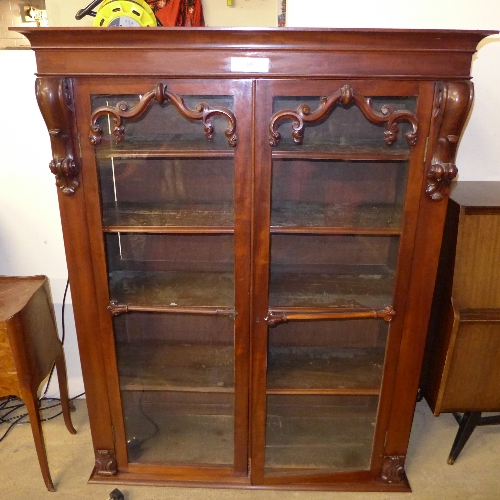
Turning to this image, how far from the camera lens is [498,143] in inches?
75.4

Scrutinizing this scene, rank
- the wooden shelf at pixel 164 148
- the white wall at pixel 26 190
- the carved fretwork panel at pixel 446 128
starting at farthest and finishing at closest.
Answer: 1. the white wall at pixel 26 190
2. the wooden shelf at pixel 164 148
3. the carved fretwork panel at pixel 446 128

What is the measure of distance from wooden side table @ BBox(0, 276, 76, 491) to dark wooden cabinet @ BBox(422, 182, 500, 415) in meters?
1.57

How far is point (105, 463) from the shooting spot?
178cm

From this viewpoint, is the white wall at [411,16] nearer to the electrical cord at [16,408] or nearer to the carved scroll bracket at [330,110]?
the carved scroll bracket at [330,110]

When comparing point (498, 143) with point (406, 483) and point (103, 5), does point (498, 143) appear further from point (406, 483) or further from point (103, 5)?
point (103, 5)

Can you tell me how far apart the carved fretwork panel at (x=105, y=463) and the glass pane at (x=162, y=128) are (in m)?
1.17

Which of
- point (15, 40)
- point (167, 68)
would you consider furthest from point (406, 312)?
point (15, 40)

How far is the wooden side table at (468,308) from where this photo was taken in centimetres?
159

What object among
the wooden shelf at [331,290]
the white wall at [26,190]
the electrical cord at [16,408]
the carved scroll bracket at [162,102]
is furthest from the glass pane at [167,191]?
the electrical cord at [16,408]

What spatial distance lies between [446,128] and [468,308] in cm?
73

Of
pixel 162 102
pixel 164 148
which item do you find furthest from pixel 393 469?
pixel 162 102

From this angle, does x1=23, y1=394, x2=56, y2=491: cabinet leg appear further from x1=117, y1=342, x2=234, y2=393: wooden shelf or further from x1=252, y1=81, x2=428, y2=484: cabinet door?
x1=252, y1=81, x2=428, y2=484: cabinet door

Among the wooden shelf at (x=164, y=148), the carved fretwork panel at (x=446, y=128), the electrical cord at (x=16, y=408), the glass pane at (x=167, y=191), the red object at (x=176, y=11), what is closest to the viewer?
the carved fretwork panel at (x=446, y=128)

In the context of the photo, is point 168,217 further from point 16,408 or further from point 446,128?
point 16,408
